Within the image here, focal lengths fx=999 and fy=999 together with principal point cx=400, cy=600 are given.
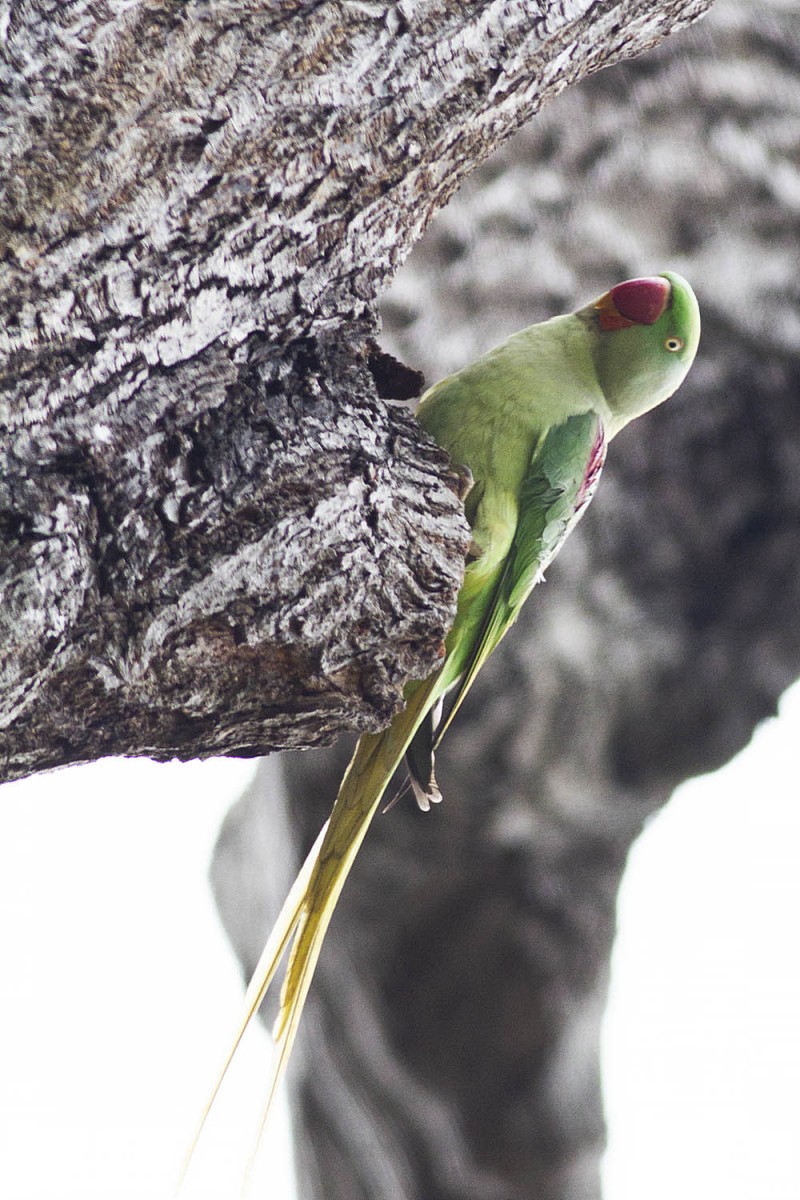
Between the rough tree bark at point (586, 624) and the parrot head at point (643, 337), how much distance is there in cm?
92

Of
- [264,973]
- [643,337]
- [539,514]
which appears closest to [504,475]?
[539,514]

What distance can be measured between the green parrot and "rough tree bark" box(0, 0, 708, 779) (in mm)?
256

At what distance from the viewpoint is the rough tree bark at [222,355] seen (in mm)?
778

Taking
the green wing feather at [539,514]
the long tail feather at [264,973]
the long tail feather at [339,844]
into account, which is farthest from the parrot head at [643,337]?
the long tail feather at [264,973]

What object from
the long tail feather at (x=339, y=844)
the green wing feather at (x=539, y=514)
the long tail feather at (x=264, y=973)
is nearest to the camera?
the long tail feather at (x=264, y=973)

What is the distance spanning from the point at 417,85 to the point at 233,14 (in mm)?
173

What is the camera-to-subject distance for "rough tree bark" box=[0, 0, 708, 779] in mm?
778

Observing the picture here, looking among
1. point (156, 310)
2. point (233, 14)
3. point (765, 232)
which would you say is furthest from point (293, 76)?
point (765, 232)

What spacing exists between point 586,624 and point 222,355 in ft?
5.49

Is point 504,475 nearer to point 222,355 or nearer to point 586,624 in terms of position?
point 222,355

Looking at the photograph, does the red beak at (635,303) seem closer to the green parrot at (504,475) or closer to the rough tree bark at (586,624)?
the green parrot at (504,475)

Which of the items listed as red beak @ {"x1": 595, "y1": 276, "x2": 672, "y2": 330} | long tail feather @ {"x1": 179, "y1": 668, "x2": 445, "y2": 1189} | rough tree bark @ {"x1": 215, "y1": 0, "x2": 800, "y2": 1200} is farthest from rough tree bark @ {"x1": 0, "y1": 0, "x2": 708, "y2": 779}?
rough tree bark @ {"x1": 215, "y1": 0, "x2": 800, "y2": 1200}

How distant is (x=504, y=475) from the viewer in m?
1.27

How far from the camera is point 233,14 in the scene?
2.61 ft
